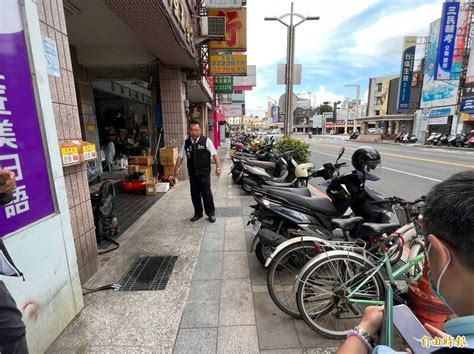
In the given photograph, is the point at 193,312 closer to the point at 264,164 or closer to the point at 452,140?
the point at 264,164

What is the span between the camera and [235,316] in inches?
100

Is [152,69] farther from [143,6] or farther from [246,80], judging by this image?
[246,80]

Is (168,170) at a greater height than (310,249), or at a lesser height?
lesser

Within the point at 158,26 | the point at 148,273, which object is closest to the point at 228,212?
the point at 148,273

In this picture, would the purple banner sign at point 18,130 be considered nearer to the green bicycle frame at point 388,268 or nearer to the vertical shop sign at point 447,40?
the green bicycle frame at point 388,268

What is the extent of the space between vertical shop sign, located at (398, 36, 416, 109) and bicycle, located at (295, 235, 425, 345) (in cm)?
3763

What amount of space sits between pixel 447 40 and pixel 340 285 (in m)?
29.2

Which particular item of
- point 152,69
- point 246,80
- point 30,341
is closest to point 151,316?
point 30,341

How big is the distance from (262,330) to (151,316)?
3.34 ft

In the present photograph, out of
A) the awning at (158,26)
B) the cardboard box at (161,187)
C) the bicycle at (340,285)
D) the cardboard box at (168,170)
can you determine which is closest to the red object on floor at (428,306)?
the bicycle at (340,285)

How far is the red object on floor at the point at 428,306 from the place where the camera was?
2008 millimetres

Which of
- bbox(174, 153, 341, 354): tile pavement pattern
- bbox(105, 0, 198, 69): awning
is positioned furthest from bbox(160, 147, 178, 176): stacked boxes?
bbox(174, 153, 341, 354): tile pavement pattern

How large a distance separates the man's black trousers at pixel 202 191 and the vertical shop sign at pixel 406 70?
1425 inches

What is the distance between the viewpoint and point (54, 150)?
2234mm
